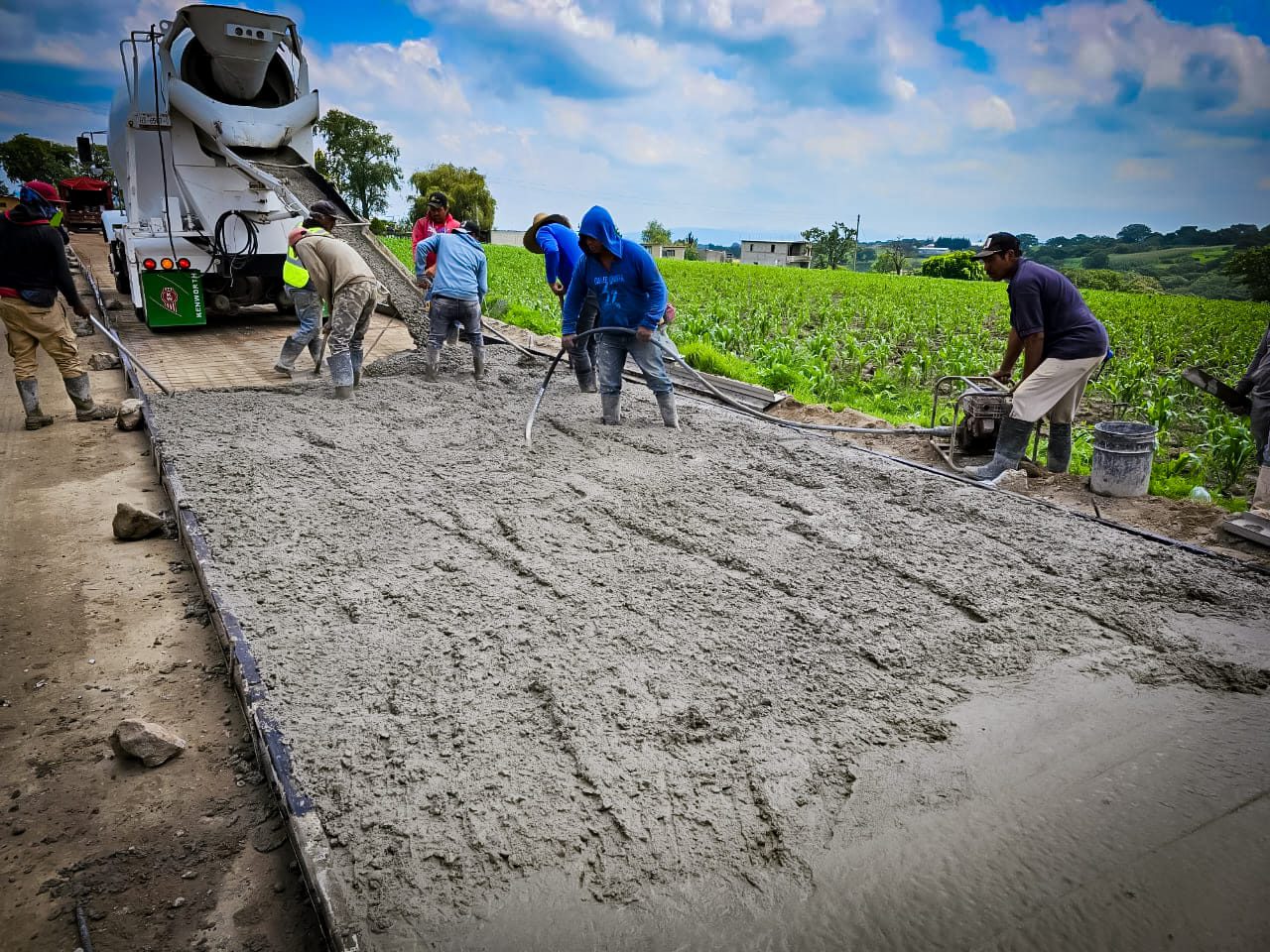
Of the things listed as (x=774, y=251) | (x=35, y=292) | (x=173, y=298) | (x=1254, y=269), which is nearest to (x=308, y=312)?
(x=35, y=292)

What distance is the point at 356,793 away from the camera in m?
2.37

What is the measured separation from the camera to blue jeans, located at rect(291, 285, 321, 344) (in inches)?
301

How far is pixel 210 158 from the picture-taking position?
9.26 metres

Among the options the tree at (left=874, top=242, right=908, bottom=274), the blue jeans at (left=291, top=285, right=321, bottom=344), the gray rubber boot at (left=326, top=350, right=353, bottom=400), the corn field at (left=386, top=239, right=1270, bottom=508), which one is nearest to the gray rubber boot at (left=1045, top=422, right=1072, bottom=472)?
the corn field at (left=386, top=239, right=1270, bottom=508)

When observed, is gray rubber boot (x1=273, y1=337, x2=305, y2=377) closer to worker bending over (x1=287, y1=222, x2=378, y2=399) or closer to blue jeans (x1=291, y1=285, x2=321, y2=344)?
blue jeans (x1=291, y1=285, x2=321, y2=344)

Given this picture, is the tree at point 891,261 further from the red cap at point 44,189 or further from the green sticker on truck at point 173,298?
the red cap at point 44,189

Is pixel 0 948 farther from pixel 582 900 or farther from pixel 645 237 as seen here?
pixel 645 237

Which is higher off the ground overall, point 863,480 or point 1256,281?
point 1256,281

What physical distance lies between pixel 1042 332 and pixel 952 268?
159 ft

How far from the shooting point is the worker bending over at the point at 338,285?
690 centimetres

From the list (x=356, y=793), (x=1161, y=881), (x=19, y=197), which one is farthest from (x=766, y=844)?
(x=19, y=197)

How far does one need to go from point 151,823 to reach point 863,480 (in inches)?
164

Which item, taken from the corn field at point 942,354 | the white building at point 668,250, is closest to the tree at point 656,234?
the white building at point 668,250

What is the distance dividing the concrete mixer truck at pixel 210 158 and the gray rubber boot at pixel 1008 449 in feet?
25.1
